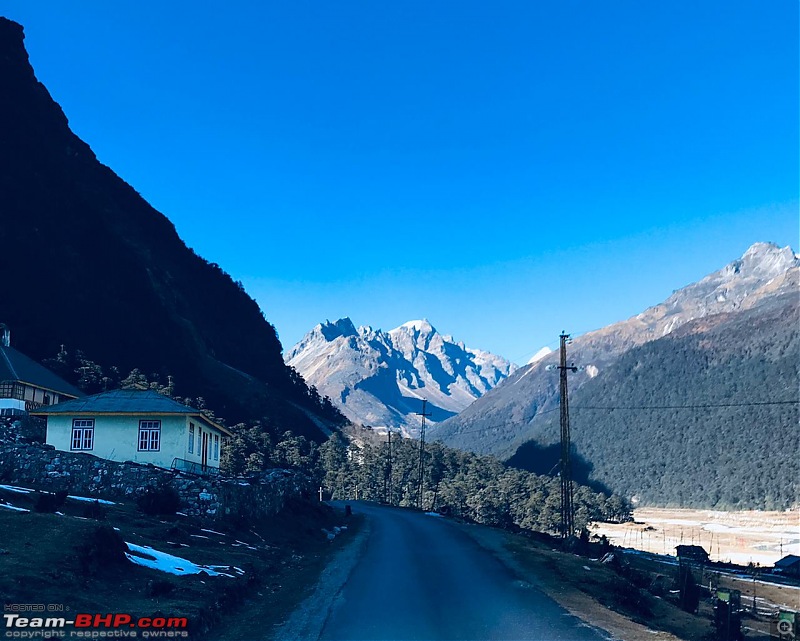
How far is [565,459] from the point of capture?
43094 millimetres

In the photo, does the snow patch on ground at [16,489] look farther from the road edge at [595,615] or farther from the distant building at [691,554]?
the distant building at [691,554]

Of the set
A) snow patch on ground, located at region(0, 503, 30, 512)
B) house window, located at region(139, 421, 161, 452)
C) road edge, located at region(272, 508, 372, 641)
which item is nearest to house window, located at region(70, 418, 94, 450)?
house window, located at region(139, 421, 161, 452)

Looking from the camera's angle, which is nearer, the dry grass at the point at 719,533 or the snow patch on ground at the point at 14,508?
the snow patch on ground at the point at 14,508

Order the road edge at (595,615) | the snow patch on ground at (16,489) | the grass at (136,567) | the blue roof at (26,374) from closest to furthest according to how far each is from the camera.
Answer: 1. the grass at (136,567)
2. the road edge at (595,615)
3. the snow patch on ground at (16,489)
4. the blue roof at (26,374)

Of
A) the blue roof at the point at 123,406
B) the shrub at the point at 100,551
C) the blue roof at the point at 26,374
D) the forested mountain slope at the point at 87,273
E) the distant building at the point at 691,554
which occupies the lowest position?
the distant building at the point at 691,554

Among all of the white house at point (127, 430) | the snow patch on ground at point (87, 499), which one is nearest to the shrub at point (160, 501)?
the snow patch on ground at point (87, 499)

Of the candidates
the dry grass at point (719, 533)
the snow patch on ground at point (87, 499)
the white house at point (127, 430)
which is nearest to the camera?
the snow patch on ground at point (87, 499)

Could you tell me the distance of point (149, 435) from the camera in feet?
127

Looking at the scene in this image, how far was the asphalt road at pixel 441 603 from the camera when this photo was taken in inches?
663

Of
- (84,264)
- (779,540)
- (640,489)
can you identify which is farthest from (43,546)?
(640,489)

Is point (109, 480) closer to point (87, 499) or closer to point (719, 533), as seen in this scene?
point (87, 499)

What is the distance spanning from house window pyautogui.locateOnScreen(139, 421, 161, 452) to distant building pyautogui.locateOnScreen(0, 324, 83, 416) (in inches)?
535

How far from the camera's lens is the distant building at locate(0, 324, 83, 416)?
1982 inches

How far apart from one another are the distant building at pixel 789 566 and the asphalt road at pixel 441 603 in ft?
185
